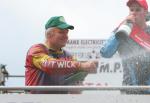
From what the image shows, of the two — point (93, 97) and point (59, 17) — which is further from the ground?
point (59, 17)

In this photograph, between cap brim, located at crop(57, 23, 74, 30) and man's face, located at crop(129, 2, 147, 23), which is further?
man's face, located at crop(129, 2, 147, 23)

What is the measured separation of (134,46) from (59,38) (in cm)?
69

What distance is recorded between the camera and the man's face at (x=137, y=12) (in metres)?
6.42

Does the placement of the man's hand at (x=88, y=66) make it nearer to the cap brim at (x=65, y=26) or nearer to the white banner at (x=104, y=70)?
the white banner at (x=104, y=70)

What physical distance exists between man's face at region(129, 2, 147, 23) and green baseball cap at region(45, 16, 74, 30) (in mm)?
617

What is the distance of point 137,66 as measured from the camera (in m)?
6.19

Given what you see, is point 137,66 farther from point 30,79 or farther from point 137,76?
point 30,79

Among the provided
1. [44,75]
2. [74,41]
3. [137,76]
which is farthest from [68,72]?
[74,41]

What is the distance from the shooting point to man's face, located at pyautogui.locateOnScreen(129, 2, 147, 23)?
6.42 m

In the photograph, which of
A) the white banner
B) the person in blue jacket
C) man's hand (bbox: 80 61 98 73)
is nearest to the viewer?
man's hand (bbox: 80 61 98 73)

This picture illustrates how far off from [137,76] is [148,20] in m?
0.70

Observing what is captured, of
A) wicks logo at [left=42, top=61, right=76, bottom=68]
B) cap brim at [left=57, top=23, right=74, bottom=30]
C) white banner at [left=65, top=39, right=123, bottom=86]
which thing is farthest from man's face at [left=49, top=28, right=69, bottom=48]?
white banner at [left=65, top=39, right=123, bottom=86]

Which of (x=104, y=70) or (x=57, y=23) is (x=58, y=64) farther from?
(x=104, y=70)

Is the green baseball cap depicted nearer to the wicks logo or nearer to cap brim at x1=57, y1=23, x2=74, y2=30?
cap brim at x1=57, y1=23, x2=74, y2=30
